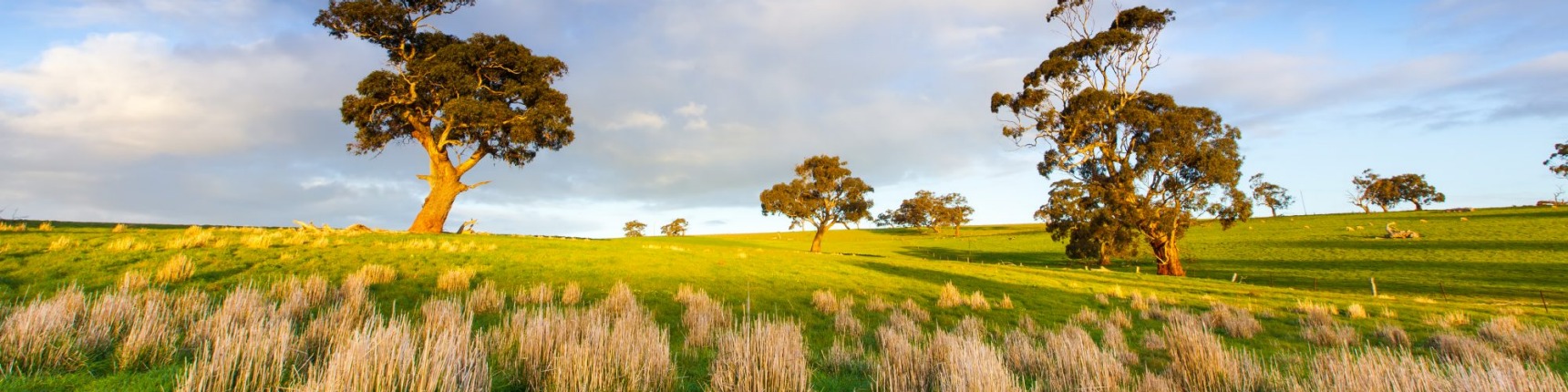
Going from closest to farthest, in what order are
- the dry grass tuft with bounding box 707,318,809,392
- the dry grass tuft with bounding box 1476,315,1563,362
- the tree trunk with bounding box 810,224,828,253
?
1. the dry grass tuft with bounding box 707,318,809,392
2. the dry grass tuft with bounding box 1476,315,1563,362
3. the tree trunk with bounding box 810,224,828,253

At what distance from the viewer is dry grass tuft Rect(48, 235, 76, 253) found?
14355 mm

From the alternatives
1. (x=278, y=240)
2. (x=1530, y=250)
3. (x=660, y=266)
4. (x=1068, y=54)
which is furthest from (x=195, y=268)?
(x=1530, y=250)

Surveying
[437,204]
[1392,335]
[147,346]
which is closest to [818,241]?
[437,204]

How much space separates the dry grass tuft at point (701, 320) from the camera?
8.21 meters

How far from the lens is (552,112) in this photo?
30328mm

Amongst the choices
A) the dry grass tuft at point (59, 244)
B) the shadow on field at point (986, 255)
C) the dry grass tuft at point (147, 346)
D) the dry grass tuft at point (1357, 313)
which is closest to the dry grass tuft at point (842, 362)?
the dry grass tuft at point (147, 346)

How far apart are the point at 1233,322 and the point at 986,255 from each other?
46.2 metres

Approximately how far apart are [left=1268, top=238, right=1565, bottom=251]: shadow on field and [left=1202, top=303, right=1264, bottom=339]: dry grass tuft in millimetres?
47530

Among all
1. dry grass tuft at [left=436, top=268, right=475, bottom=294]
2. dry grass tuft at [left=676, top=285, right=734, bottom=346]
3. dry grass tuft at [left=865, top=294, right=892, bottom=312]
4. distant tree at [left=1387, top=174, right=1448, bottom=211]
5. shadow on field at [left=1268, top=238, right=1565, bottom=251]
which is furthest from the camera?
distant tree at [left=1387, top=174, right=1448, bottom=211]

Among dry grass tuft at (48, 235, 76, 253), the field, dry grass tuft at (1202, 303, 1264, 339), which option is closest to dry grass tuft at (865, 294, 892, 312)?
the field

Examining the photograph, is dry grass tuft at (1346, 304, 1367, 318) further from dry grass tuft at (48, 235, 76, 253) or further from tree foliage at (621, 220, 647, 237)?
tree foliage at (621, 220, 647, 237)

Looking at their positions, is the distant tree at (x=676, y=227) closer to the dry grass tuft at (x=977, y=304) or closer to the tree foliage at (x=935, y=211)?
the tree foliage at (x=935, y=211)

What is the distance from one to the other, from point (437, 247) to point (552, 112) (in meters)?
11.9

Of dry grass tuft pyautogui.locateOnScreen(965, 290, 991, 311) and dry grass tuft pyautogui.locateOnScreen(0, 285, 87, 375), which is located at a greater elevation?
dry grass tuft pyautogui.locateOnScreen(0, 285, 87, 375)
